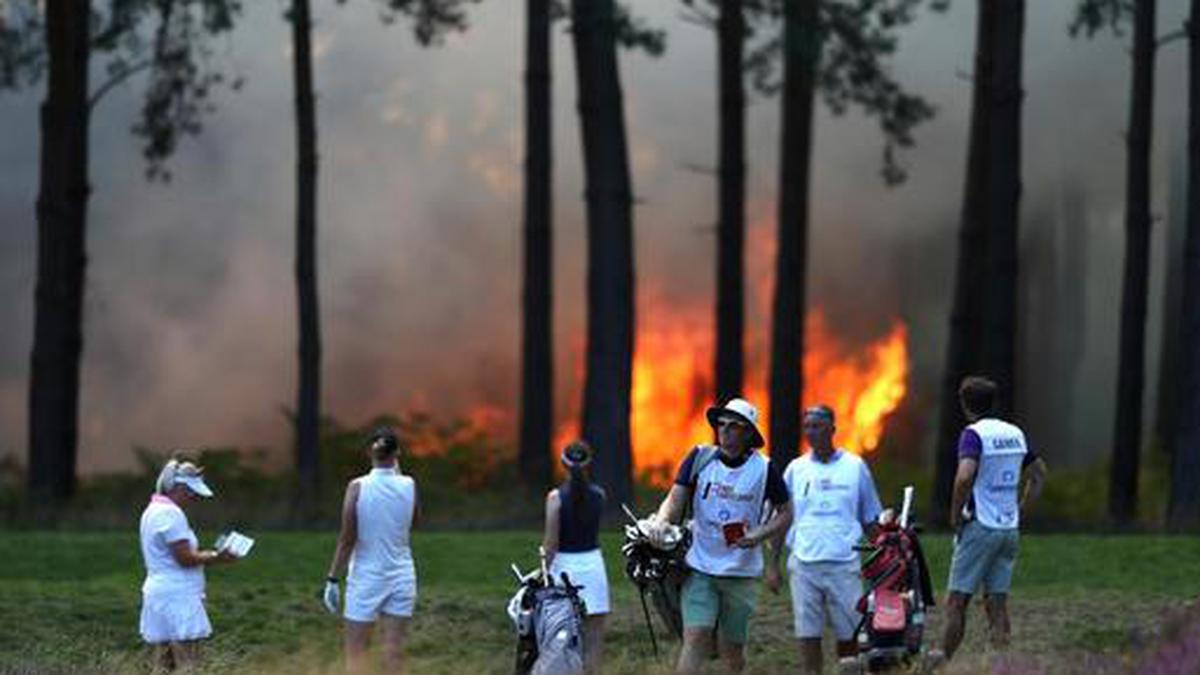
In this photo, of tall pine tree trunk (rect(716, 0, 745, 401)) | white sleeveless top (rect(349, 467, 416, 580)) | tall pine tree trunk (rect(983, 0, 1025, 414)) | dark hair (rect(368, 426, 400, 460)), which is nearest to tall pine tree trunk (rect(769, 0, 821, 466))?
tall pine tree trunk (rect(716, 0, 745, 401))

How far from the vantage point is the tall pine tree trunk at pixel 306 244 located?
37250mm

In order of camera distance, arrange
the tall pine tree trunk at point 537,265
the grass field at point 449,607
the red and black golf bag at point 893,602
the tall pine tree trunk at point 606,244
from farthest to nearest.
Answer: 1. the tall pine tree trunk at point 537,265
2. the tall pine tree trunk at point 606,244
3. the grass field at point 449,607
4. the red and black golf bag at point 893,602

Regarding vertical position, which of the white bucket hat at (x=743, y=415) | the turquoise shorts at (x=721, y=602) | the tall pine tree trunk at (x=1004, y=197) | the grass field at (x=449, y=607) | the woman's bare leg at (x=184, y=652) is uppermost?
the tall pine tree trunk at (x=1004, y=197)

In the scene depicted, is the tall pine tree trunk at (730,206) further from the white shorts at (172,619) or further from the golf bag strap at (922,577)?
the white shorts at (172,619)

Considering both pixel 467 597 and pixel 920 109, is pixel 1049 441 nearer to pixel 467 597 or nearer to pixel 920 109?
pixel 920 109

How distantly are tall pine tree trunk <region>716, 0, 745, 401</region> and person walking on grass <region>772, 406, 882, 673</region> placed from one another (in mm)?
23516

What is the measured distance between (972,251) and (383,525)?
19843 millimetres

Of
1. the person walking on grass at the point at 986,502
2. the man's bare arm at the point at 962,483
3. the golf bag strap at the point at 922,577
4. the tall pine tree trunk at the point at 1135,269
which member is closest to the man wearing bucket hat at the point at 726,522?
the golf bag strap at the point at 922,577

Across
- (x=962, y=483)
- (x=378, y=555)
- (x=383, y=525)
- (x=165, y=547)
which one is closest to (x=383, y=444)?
(x=383, y=525)

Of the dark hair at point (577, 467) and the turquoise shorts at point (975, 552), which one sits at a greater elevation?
the dark hair at point (577, 467)

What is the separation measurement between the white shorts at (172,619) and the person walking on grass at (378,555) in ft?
2.88

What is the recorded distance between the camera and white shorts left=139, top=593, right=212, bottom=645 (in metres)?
16.1

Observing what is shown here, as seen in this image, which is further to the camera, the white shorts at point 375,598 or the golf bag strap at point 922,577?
the white shorts at point 375,598

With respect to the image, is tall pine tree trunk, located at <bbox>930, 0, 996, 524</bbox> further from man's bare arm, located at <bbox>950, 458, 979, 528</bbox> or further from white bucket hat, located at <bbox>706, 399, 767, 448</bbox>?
white bucket hat, located at <bbox>706, 399, 767, 448</bbox>
